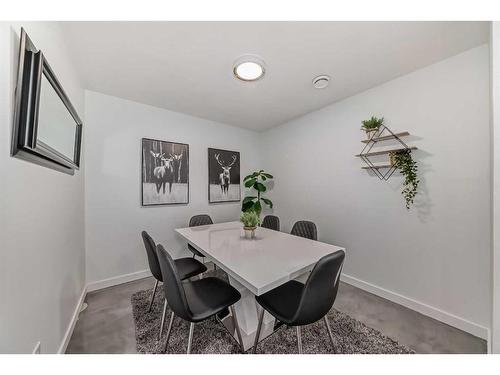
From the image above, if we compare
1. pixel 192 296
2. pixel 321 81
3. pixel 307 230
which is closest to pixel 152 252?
pixel 192 296

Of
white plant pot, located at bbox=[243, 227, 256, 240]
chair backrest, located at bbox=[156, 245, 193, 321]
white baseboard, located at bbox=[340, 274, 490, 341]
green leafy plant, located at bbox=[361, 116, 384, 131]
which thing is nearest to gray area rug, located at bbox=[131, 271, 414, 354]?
chair backrest, located at bbox=[156, 245, 193, 321]

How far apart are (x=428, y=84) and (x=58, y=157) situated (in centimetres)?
322

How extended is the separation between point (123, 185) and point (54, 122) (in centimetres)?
150

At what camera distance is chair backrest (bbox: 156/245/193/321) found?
109 centimetres

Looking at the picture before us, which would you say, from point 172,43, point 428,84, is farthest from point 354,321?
point 172,43

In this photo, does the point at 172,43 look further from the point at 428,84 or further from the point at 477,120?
the point at 477,120

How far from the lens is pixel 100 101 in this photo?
239 centimetres

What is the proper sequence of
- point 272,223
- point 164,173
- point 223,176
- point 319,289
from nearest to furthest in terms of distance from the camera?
point 319,289 < point 272,223 < point 164,173 < point 223,176

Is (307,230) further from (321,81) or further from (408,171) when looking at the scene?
(321,81)

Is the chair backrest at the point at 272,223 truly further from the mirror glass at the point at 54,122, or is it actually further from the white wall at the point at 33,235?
the mirror glass at the point at 54,122

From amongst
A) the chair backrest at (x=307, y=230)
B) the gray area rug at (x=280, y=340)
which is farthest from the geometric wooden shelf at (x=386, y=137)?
the gray area rug at (x=280, y=340)

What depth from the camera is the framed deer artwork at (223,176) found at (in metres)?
3.30

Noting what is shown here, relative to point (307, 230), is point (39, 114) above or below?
above

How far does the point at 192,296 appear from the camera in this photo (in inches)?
53.4
